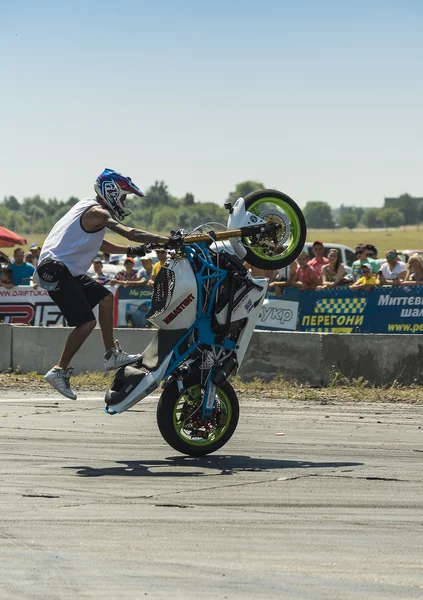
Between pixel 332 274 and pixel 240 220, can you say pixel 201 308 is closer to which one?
pixel 240 220

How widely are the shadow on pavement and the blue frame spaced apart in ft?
1.26

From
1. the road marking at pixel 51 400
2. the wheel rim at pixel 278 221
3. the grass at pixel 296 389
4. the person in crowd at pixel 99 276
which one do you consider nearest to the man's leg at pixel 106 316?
the wheel rim at pixel 278 221

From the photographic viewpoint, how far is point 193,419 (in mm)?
8070

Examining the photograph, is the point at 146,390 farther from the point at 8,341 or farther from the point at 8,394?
the point at 8,341

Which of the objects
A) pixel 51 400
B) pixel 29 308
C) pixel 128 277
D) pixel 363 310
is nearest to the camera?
pixel 51 400

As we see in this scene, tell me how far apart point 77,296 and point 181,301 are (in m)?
0.96

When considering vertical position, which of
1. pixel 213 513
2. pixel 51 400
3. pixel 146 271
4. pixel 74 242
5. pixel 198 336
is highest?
pixel 74 242

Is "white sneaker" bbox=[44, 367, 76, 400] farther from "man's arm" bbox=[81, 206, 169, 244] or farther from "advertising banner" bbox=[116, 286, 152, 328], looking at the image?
"advertising banner" bbox=[116, 286, 152, 328]

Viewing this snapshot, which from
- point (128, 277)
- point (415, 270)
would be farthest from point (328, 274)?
point (128, 277)

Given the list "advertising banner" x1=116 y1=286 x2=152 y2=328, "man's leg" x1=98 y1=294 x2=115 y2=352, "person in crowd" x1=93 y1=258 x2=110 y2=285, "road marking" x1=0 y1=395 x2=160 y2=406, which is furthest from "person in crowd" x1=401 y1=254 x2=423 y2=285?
"man's leg" x1=98 y1=294 x2=115 y2=352

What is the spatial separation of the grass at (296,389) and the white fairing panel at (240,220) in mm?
4162

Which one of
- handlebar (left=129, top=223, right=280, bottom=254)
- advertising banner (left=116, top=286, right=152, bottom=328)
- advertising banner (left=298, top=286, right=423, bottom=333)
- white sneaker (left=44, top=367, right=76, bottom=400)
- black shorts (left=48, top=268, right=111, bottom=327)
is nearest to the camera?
handlebar (left=129, top=223, right=280, bottom=254)

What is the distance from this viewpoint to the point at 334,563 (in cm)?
508

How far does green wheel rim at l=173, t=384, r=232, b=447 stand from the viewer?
8.06 m
